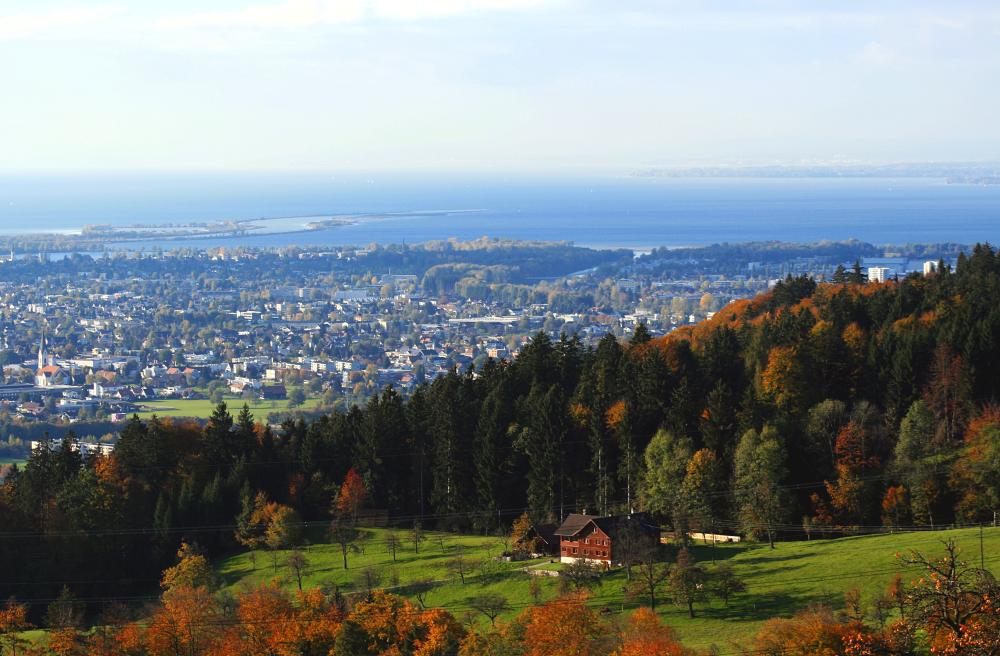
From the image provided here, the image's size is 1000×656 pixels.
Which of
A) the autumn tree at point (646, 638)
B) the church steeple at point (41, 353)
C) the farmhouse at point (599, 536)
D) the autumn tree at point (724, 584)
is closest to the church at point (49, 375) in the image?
the church steeple at point (41, 353)

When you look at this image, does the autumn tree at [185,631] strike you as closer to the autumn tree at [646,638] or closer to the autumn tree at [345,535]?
the autumn tree at [345,535]

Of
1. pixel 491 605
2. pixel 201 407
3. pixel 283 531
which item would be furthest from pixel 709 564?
pixel 201 407

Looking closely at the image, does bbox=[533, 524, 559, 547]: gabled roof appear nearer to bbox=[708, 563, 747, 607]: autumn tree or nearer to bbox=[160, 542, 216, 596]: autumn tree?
bbox=[708, 563, 747, 607]: autumn tree

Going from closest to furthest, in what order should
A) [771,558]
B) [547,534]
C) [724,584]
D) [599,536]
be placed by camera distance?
1. [724,584]
2. [771,558]
3. [599,536]
4. [547,534]

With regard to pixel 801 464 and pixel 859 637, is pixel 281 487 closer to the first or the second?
pixel 801 464

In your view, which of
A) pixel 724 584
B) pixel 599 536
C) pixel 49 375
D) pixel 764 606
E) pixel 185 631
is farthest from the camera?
pixel 49 375

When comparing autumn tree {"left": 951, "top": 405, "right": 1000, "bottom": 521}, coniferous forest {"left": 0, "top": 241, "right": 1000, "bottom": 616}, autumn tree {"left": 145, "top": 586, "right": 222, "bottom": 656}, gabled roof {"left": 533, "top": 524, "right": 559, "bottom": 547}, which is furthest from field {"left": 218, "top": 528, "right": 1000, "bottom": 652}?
autumn tree {"left": 145, "top": 586, "right": 222, "bottom": 656}

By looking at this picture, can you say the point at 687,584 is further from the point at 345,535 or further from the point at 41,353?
the point at 41,353
